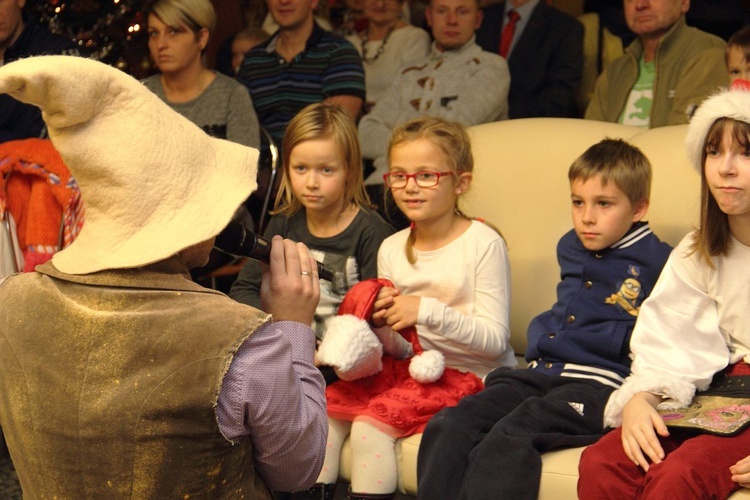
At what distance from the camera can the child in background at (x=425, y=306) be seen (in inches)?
97.1

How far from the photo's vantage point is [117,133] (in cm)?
140

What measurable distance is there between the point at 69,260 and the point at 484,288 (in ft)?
4.62

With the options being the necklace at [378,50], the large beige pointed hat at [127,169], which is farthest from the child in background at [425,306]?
the necklace at [378,50]

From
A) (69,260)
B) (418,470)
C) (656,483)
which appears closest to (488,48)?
(418,470)

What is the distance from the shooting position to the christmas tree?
421 cm

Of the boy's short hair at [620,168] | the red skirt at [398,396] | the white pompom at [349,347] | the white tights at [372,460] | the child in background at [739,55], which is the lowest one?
the white tights at [372,460]

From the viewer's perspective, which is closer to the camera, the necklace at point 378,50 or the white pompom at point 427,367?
the white pompom at point 427,367

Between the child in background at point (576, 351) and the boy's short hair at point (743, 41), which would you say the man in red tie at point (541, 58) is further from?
the child in background at point (576, 351)

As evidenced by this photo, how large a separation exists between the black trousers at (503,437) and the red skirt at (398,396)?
132mm

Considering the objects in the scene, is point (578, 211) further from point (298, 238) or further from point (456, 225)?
point (298, 238)

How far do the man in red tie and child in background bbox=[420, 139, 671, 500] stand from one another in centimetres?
139

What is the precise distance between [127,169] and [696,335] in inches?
53.8

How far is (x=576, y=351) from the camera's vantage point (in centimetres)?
247

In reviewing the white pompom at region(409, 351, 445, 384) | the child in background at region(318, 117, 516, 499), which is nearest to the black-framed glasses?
the child in background at region(318, 117, 516, 499)
